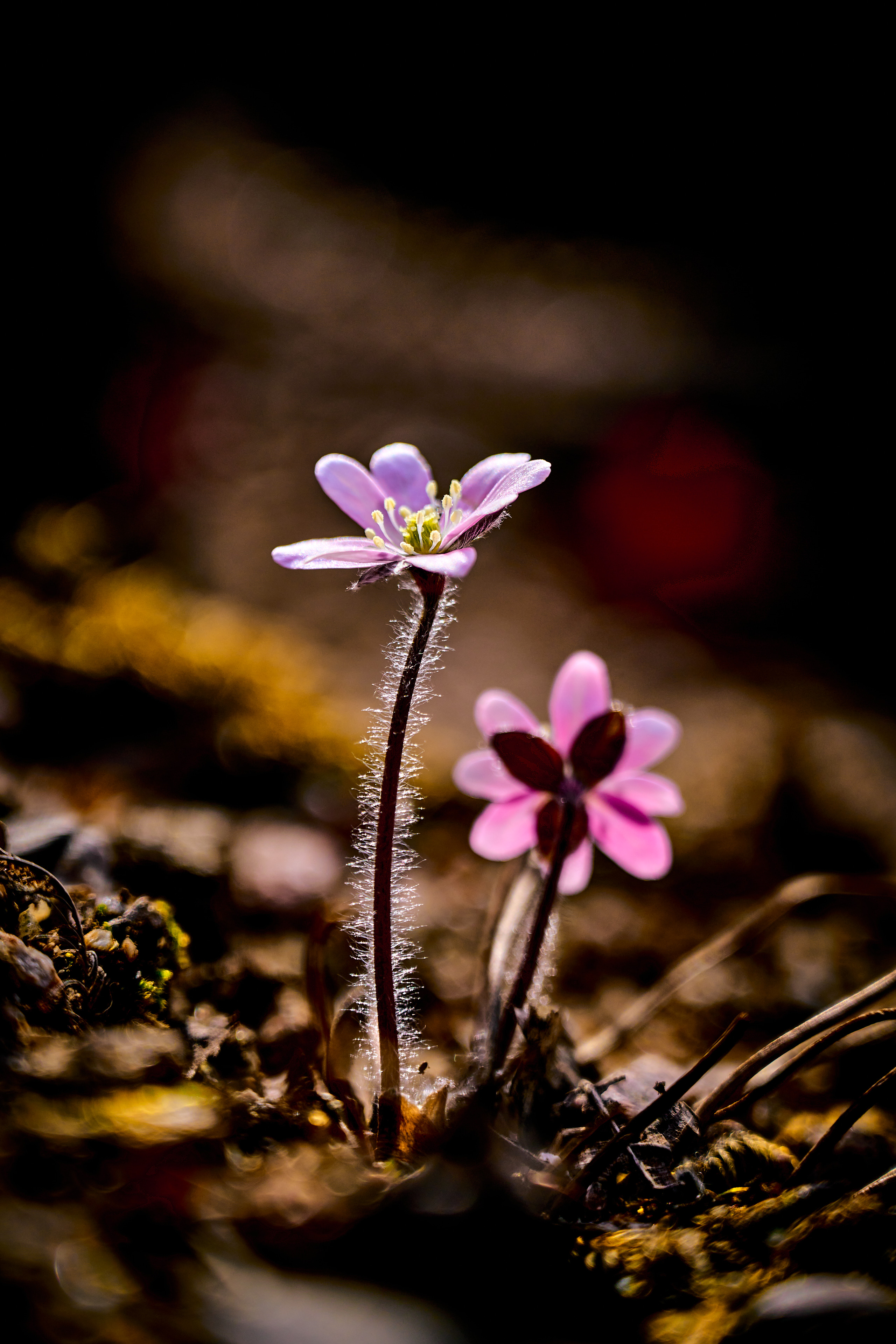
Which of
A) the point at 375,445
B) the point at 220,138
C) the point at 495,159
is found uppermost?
the point at 495,159

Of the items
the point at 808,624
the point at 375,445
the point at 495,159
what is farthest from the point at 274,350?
the point at 808,624

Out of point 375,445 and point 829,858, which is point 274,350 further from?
point 829,858

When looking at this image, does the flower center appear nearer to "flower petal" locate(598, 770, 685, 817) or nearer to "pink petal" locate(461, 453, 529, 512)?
"pink petal" locate(461, 453, 529, 512)

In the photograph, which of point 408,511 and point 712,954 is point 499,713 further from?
point 712,954

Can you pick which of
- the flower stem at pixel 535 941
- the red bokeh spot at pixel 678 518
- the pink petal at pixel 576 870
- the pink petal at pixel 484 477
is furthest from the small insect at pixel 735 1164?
the red bokeh spot at pixel 678 518

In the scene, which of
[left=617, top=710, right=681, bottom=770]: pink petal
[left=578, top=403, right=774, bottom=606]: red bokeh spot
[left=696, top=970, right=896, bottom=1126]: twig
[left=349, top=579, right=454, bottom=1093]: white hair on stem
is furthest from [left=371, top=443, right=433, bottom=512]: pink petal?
[left=578, top=403, right=774, bottom=606]: red bokeh spot

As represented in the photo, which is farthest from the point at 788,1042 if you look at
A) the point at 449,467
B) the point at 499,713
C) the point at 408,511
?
the point at 449,467

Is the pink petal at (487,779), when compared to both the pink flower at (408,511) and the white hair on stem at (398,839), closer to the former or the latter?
the white hair on stem at (398,839)
